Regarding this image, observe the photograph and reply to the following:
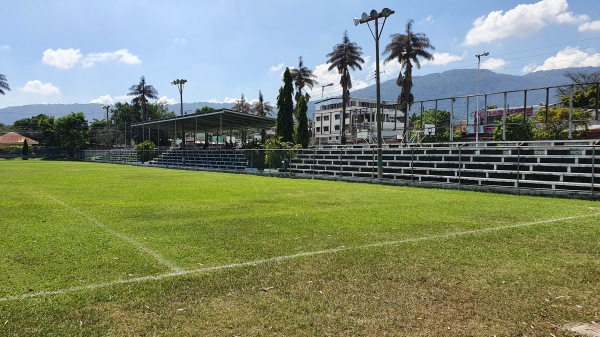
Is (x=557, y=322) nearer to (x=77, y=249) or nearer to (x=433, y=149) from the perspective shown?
(x=77, y=249)

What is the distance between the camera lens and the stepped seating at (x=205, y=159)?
2873 centimetres

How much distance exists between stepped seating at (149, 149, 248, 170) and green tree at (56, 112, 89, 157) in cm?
3594

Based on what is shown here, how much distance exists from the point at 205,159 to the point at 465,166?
2210cm

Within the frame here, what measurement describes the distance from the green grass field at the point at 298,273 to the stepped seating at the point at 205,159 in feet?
65.7

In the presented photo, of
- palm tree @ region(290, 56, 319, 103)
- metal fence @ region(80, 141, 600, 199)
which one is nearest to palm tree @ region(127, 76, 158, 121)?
palm tree @ region(290, 56, 319, 103)

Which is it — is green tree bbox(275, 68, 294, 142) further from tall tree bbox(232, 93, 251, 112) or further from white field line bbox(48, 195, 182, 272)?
tall tree bbox(232, 93, 251, 112)

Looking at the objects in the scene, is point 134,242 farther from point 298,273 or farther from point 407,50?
point 407,50

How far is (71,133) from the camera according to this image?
71.1 meters

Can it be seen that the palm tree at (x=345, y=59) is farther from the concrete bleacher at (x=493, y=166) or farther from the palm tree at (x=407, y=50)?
the concrete bleacher at (x=493, y=166)

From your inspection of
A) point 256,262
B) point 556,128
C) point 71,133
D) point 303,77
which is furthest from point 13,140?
point 256,262

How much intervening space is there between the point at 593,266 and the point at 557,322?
1.94m

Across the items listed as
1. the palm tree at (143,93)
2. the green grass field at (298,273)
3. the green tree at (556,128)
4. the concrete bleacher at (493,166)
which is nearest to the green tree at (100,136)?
the palm tree at (143,93)

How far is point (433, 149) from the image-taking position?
17.4 meters

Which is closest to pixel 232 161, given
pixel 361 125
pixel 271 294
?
pixel 361 125
